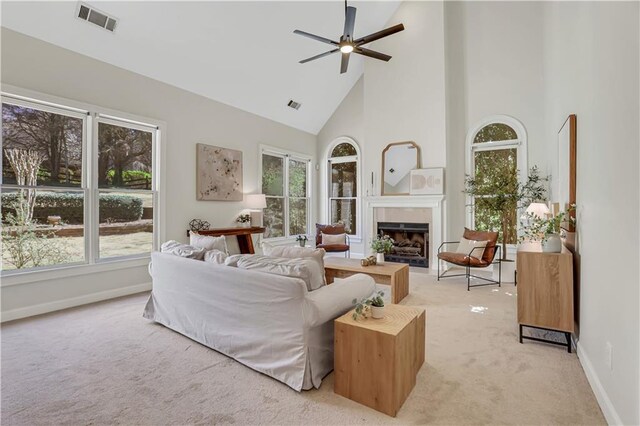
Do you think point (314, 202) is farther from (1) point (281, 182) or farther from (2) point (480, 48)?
(2) point (480, 48)

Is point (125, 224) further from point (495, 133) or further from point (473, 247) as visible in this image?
point (495, 133)

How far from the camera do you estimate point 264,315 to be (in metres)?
2.27

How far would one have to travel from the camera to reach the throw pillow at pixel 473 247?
15.5 feet

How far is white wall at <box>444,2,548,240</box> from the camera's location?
5.46 metres

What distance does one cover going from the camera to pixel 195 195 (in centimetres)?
535

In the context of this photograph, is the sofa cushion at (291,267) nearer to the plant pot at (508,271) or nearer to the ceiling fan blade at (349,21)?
the ceiling fan blade at (349,21)

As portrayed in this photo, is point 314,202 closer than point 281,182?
No

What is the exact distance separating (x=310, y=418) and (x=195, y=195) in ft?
14.1

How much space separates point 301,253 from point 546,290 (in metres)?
2.10

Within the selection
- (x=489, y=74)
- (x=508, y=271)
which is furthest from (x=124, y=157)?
(x=489, y=74)

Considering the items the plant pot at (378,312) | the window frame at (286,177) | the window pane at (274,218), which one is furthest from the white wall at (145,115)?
the plant pot at (378,312)

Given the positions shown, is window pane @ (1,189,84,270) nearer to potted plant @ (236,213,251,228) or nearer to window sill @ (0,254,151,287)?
window sill @ (0,254,151,287)

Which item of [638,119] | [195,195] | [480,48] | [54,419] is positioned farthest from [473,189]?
[54,419]

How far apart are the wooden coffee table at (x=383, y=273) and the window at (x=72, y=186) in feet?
9.10
